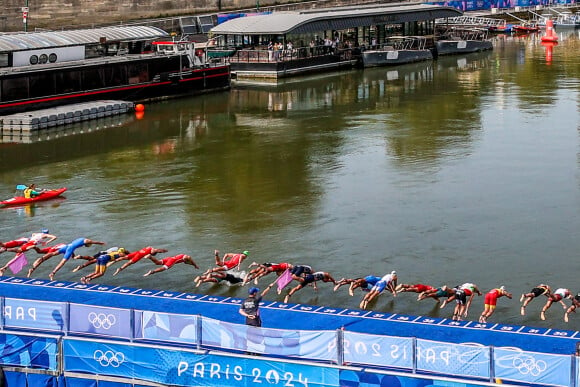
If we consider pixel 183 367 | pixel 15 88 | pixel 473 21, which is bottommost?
pixel 183 367

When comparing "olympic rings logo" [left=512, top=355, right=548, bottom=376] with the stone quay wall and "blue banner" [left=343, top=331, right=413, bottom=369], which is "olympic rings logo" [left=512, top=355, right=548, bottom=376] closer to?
"blue banner" [left=343, top=331, right=413, bottom=369]

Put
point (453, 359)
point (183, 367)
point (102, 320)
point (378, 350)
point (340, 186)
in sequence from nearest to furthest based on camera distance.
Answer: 1. point (453, 359)
2. point (378, 350)
3. point (183, 367)
4. point (102, 320)
5. point (340, 186)

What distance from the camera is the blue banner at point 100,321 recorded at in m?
27.1

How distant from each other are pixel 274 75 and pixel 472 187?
4619 centimetres

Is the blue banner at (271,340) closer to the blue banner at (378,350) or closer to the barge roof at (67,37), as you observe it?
the blue banner at (378,350)

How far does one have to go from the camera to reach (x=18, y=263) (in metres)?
37.0

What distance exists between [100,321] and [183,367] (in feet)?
9.00

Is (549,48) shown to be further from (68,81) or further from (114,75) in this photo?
(68,81)

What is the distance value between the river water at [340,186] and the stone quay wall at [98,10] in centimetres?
3008

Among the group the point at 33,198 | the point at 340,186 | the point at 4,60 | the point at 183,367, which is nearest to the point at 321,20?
the point at 4,60

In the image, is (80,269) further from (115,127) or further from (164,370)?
(115,127)

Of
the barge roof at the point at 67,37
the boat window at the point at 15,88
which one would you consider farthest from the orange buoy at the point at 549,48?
the boat window at the point at 15,88

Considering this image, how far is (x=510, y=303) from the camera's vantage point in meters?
34.3

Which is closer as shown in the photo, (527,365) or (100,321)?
(527,365)
